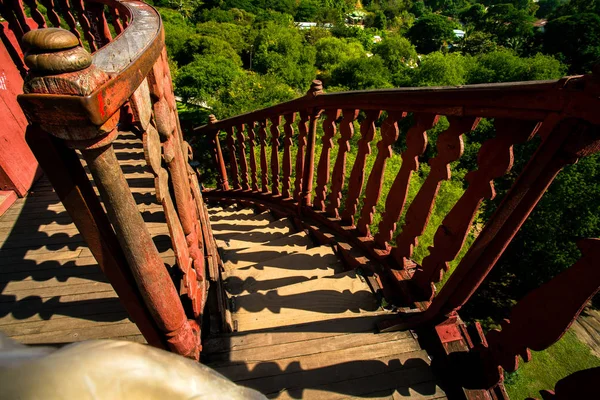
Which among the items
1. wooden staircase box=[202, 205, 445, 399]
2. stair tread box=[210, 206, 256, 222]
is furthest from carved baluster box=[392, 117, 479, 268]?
stair tread box=[210, 206, 256, 222]

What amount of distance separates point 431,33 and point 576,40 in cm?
2233

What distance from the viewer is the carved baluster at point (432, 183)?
1418 mm

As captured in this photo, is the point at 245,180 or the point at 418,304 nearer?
the point at 418,304

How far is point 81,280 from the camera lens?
7.07 ft

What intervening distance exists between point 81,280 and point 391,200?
92.5 inches

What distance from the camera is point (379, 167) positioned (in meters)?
2.14

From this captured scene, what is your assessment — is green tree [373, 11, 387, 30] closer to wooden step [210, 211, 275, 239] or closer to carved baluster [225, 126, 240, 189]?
carved baluster [225, 126, 240, 189]

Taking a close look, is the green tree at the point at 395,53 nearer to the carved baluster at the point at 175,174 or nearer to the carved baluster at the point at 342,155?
the carved baluster at the point at 342,155

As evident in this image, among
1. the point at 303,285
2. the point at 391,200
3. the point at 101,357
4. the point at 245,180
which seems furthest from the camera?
the point at 245,180

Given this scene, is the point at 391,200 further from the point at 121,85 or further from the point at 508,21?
the point at 508,21

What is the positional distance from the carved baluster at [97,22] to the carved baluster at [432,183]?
148 inches

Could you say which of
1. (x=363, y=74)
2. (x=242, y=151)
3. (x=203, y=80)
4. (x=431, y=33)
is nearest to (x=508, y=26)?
(x=431, y=33)

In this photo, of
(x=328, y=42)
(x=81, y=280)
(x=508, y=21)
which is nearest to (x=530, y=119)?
(x=81, y=280)

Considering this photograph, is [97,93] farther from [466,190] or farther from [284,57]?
[284,57]
